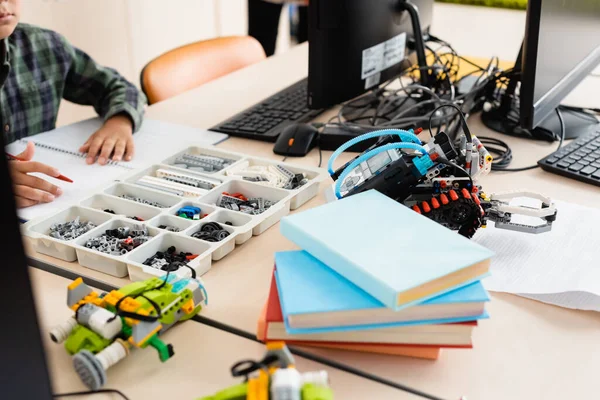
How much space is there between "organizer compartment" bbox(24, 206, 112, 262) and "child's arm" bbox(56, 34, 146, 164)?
0.24 meters

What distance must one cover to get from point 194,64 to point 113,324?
4.03ft

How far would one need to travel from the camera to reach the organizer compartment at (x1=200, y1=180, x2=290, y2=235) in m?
0.90

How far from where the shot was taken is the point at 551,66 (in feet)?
3.60

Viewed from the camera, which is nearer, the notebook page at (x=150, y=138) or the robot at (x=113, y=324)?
the robot at (x=113, y=324)

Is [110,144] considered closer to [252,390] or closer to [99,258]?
[99,258]

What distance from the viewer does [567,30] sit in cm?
112

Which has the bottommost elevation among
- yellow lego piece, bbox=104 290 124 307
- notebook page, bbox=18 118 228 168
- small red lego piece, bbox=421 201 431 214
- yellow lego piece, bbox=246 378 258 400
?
notebook page, bbox=18 118 228 168

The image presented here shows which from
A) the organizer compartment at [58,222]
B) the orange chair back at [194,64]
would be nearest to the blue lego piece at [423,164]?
the organizer compartment at [58,222]

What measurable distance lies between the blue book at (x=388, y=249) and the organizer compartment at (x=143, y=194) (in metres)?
0.28

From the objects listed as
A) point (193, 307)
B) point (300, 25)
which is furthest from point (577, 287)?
point (300, 25)

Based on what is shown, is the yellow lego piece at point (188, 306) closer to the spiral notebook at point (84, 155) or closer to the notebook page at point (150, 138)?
the spiral notebook at point (84, 155)

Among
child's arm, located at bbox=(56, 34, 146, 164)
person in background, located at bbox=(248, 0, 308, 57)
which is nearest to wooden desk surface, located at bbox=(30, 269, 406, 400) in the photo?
child's arm, located at bbox=(56, 34, 146, 164)

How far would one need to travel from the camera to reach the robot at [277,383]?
494 mm

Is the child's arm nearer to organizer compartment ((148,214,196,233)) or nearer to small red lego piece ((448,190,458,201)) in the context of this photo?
organizer compartment ((148,214,196,233))
